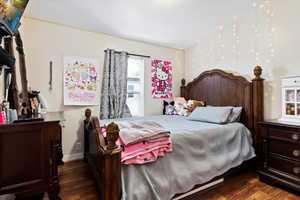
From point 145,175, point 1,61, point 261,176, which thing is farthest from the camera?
point 261,176

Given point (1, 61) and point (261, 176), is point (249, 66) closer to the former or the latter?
point (261, 176)

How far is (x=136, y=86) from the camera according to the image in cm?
348

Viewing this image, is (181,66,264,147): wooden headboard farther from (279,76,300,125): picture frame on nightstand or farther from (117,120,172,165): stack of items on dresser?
(117,120,172,165): stack of items on dresser

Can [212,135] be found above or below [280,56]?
below

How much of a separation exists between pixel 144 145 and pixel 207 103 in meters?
2.20

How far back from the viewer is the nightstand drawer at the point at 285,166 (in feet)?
6.09

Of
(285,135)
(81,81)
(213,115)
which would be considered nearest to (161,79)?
(213,115)

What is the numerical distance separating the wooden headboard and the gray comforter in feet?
1.07

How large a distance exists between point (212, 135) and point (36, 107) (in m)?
2.09

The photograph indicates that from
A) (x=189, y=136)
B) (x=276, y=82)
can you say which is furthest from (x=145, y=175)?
(x=276, y=82)

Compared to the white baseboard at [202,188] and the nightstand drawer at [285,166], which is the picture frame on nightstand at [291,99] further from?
the white baseboard at [202,188]

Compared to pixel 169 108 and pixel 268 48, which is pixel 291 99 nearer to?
pixel 268 48

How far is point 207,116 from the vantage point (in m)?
2.56

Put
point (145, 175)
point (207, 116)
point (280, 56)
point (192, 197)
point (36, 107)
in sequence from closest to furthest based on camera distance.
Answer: point (145, 175), point (192, 197), point (36, 107), point (280, 56), point (207, 116)
